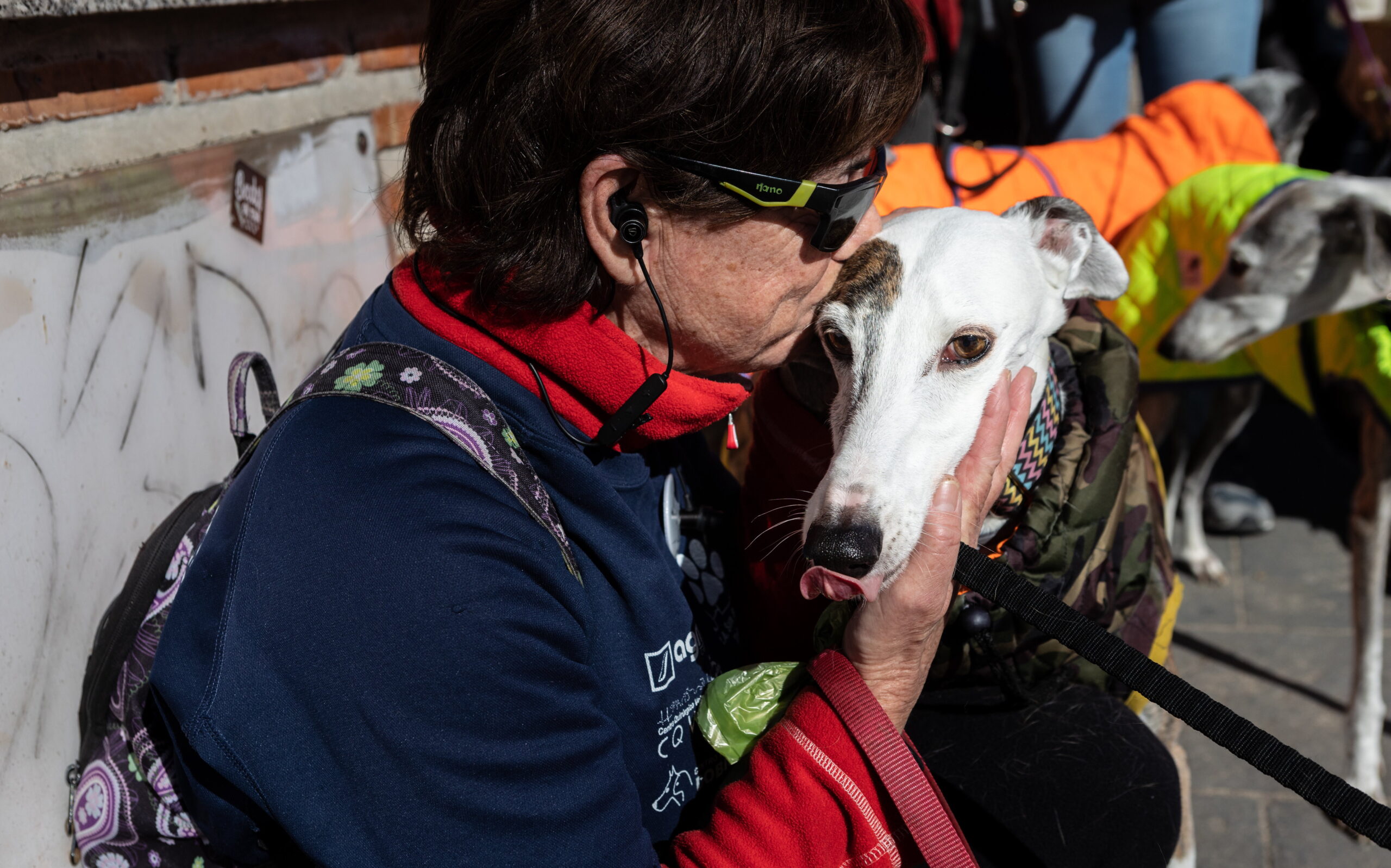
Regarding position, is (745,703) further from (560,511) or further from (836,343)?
(836,343)

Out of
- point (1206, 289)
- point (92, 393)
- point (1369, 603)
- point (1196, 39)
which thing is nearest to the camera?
point (92, 393)

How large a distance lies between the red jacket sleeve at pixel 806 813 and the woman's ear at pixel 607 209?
644 mm

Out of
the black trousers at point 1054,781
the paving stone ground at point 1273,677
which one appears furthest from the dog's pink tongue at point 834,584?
the paving stone ground at point 1273,677

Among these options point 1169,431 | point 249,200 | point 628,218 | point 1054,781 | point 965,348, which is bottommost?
point 1169,431

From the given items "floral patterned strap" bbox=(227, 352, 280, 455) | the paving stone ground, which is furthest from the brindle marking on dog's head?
the paving stone ground

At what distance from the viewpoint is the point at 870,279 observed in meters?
1.67

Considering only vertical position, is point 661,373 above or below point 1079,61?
below

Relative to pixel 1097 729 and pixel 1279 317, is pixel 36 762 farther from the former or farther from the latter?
pixel 1279 317

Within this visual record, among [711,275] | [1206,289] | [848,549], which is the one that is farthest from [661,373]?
[1206,289]

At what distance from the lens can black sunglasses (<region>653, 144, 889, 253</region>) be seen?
50.1 inches

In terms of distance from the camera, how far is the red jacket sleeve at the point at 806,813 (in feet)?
3.90

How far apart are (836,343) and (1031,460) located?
425 mm

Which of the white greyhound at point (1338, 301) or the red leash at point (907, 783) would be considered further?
the white greyhound at point (1338, 301)

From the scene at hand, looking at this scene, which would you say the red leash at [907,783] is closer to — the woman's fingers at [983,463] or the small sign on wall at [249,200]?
the woman's fingers at [983,463]
